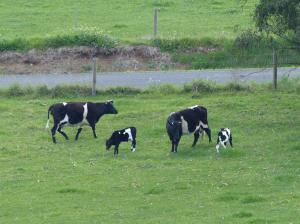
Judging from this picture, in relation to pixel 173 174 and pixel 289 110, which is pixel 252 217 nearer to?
pixel 173 174

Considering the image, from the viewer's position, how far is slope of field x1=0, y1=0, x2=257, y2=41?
52938 millimetres

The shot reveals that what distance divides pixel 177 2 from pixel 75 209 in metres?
38.1

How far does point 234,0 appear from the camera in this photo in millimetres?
62062

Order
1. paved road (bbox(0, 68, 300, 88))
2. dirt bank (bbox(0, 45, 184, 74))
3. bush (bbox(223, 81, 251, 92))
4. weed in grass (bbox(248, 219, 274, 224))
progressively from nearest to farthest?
weed in grass (bbox(248, 219, 274, 224))
bush (bbox(223, 81, 251, 92))
paved road (bbox(0, 68, 300, 88))
dirt bank (bbox(0, 45, 184, 74))

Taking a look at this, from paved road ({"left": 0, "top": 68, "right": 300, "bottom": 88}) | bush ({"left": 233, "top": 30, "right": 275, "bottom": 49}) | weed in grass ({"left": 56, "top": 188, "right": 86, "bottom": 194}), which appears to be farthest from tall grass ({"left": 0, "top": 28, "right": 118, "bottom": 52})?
weed in grass ({"left": 56, "top": 188, "right": 86, "bottom": 194})

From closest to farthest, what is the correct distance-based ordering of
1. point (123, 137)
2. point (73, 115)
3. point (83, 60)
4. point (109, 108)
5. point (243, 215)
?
point (243, 215), point (123, 137), point (73, 115), point (109, 108), point (83, 60)

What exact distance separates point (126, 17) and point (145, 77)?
13917mm

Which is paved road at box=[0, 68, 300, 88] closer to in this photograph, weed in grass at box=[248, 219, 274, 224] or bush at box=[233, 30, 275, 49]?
bush at box=[233, 30, 275, 49]

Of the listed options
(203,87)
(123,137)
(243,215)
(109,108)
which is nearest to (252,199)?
(243,215)

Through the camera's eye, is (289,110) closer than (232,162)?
No

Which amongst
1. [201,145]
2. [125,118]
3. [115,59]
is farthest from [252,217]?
[115,59]

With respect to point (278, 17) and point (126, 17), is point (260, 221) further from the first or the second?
point (126, 17)

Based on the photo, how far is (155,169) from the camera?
2933 cm

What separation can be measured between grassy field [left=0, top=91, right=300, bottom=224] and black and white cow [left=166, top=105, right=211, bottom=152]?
442mm
